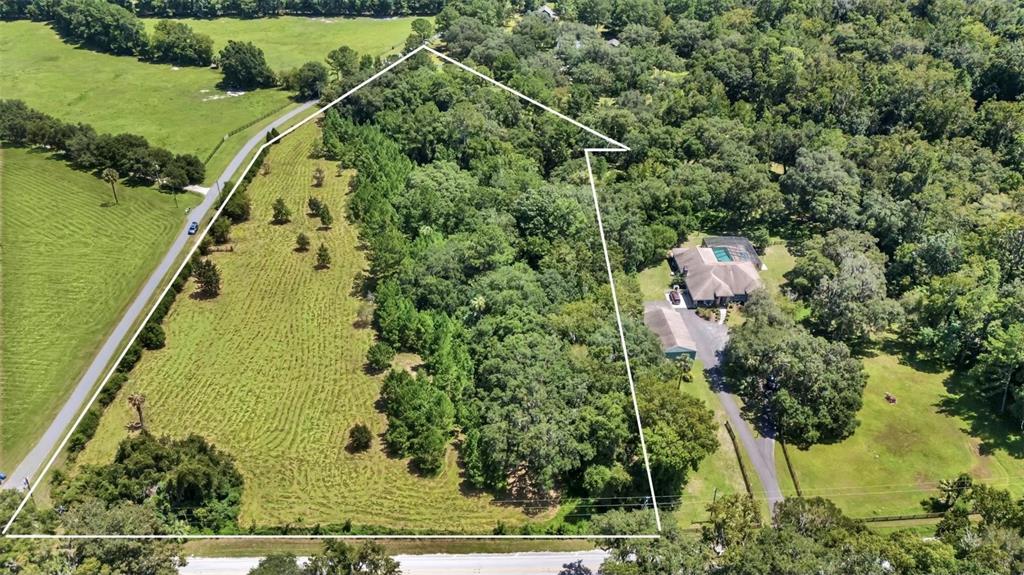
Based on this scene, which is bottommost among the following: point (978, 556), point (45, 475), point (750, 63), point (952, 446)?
point (45, 475)

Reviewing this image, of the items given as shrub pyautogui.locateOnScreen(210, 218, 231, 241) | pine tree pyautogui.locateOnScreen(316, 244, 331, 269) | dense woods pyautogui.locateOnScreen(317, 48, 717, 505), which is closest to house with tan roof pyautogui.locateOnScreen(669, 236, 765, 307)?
dense woods pyautogui.locateOnScreen(317, 48, 717, 505)

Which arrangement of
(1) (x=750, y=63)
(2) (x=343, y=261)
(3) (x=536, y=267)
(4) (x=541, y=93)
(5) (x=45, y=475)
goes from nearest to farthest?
(5) (x=45, y=475) → (3) (x=536, y=267) → (2) (x=343, y=261) → (4) (x=541, y=93) → (1) (x=750, y=63)

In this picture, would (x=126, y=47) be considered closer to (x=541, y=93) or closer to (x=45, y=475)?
(x=541, y=93)

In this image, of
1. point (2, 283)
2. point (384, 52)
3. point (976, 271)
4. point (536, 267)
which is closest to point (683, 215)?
point (536, 267)

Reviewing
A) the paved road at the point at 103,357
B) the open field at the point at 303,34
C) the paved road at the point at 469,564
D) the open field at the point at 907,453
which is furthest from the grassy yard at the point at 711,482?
the open field at the point at 303,34

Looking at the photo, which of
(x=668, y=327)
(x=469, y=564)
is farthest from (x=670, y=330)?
(x=469, y=564)

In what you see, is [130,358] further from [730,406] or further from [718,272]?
[718,272]

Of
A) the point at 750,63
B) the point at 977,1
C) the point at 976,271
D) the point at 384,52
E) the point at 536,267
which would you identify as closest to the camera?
the point at 976,271
